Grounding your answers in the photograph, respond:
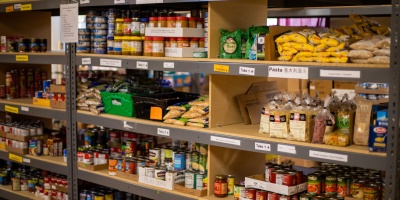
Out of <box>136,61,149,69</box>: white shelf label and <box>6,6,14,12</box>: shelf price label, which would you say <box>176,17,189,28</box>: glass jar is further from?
<box>6,6,14,12</box>: shelf price label

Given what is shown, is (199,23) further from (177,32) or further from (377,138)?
(377,138)

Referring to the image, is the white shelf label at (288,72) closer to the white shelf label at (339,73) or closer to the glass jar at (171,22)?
the white shelf label at (339,73)

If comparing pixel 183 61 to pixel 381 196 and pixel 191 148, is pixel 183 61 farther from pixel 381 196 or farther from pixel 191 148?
pixel 381 196

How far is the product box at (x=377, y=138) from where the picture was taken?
268cm

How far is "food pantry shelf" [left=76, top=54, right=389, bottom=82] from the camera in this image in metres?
2.68

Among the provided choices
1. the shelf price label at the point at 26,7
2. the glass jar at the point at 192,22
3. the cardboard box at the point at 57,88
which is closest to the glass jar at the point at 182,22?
the glass jar at the point at 192,22

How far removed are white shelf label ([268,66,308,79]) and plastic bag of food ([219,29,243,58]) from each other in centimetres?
40

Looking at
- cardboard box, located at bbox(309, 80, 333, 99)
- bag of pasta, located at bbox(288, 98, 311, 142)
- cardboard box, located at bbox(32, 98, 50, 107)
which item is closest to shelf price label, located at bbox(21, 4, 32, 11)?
cardboard box, located at bbox(32, 98, 50, 107)

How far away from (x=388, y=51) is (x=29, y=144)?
3.55 m

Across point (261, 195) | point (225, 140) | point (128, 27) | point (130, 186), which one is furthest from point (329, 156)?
point (128, 27)

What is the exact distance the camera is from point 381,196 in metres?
3.02

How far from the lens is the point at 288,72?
2.99 meters

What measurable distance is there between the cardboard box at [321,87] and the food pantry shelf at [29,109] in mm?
3400

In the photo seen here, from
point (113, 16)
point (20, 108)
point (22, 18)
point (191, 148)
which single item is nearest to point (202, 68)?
point (191, 148)
